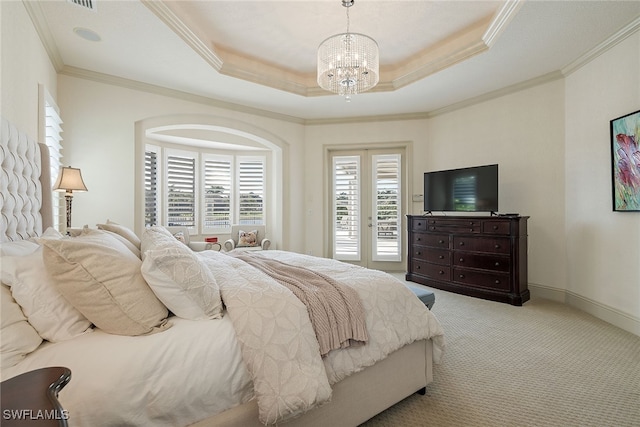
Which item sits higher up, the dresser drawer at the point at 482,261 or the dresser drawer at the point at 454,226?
the dresser drawer at the point at 454,226

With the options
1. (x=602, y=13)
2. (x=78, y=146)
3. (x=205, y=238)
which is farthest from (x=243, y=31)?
(x=205, y=238)

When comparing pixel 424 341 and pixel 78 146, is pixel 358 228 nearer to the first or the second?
pixel 424 341

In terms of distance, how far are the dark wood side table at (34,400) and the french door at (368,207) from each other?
5.02 m

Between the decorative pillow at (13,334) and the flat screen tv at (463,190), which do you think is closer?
the decorative pillow at (13,334)

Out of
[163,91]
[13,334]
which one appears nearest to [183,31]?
[163,91]

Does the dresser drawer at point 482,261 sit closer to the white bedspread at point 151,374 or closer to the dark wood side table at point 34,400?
the white bedspread at point 151,374

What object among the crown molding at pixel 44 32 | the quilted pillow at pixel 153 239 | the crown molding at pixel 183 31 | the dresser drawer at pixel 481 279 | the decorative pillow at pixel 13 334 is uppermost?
the crown molding at pixel 183 31

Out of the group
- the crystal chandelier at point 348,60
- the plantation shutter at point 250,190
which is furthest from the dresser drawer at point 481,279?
the plantation shutter at point 250,190

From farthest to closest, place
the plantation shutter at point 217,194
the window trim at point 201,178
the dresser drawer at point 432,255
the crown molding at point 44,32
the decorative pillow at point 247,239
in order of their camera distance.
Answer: the plantation shutter at point 217,194 < the window trim at point 201,178 < the decorative pillow at point 247,239 < the dresser drawer at point 432,255 < the crown molding at point 44,32

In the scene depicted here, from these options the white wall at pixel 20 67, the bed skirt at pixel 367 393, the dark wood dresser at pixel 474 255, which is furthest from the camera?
the dark wood dresser at pixel 474 255

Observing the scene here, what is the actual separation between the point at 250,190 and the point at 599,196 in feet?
18.9

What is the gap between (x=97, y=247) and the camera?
126 cm

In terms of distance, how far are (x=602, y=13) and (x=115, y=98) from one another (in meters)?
5.13

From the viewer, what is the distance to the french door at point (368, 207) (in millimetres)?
5480
